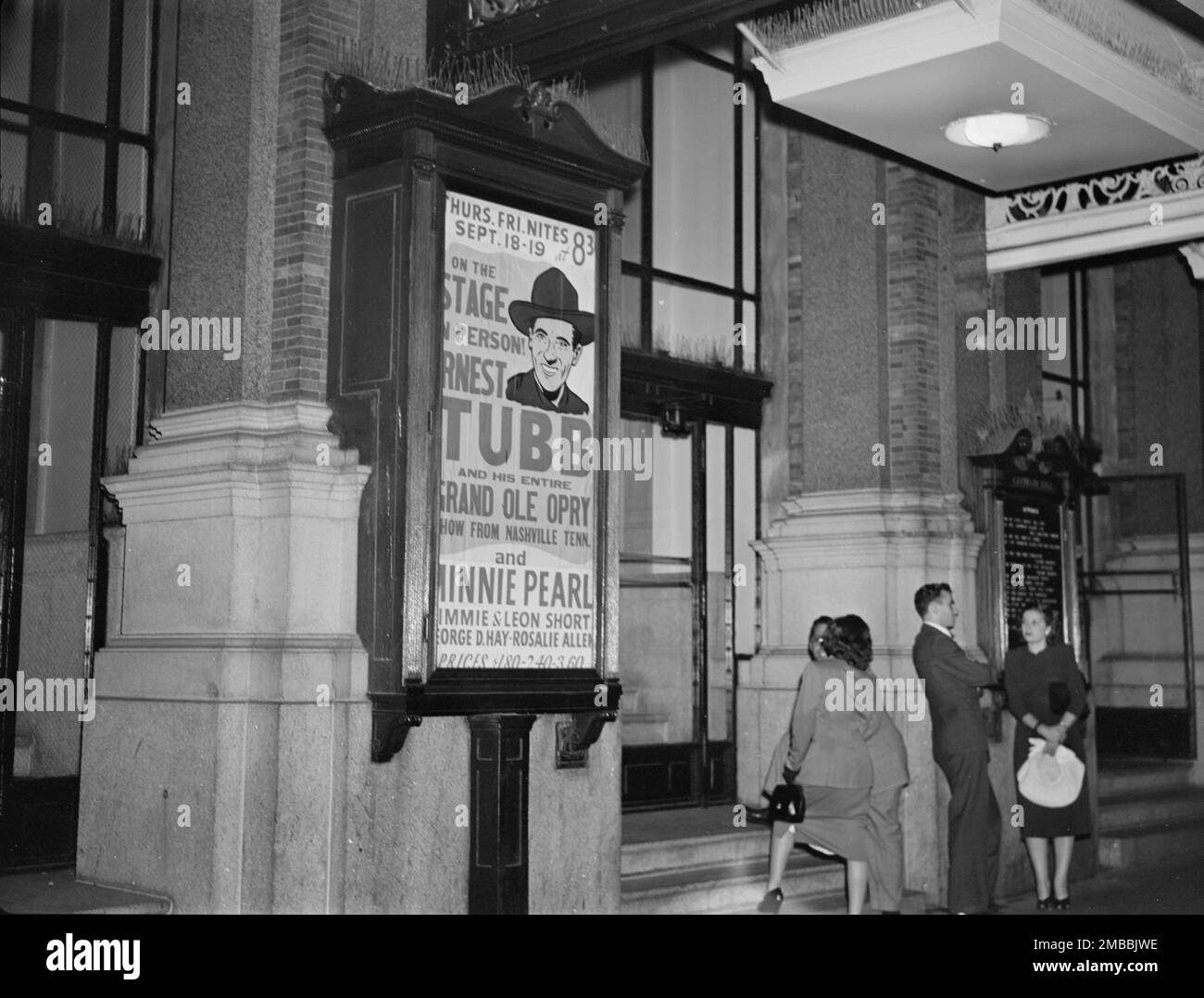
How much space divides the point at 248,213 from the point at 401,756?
2682 mm

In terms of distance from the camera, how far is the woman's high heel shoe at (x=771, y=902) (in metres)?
8.38

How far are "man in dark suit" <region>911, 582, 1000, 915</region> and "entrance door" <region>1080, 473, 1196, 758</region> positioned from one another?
16.7 ft

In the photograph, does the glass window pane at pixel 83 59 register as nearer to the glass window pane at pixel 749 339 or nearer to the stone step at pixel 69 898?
the stone step at pixel 69 898

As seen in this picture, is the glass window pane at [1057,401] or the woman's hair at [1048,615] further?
the glass window pane at [1057,401]

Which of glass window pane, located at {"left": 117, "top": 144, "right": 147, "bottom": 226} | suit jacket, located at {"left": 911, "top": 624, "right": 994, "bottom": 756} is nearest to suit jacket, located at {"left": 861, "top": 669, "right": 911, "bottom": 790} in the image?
suit jacket, located at {"left": 911, "top": 624, "right": 994, "bottom": 756}

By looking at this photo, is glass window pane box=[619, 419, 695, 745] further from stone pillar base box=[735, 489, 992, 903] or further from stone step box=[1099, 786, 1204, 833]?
stone step box=[1099, 786, 1204, 833]

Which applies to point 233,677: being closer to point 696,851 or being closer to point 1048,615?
point 696,851

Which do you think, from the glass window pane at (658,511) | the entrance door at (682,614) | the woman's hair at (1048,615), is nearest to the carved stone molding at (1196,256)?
the woman's hair at (1048,615)

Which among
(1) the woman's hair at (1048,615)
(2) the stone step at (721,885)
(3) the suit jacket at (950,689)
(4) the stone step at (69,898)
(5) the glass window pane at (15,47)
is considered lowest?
(2) the stone step at (721,885)

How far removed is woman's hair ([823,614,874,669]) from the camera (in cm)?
825

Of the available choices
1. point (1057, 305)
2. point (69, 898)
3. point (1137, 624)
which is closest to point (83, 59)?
point (69, 898)

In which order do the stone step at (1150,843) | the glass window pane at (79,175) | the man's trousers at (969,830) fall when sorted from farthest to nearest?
the stone step at (1150,843), the man's trousers at (969,830), the glass window pane at (79,175)

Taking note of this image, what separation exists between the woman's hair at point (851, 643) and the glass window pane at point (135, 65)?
476cm

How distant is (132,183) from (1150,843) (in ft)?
29.5
